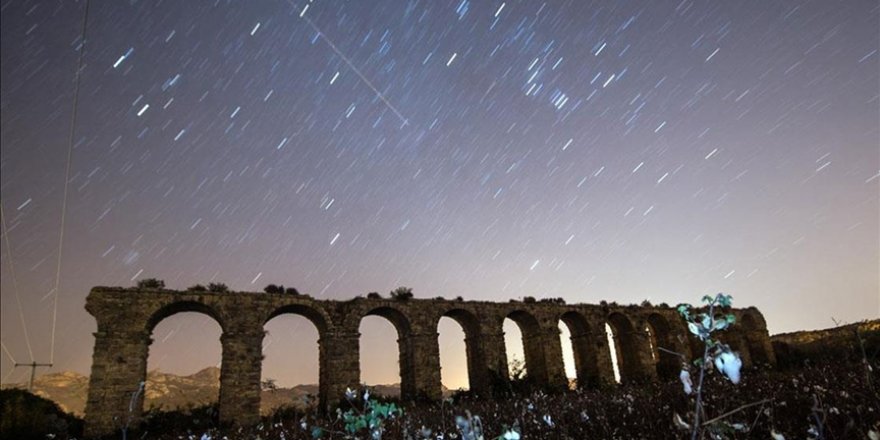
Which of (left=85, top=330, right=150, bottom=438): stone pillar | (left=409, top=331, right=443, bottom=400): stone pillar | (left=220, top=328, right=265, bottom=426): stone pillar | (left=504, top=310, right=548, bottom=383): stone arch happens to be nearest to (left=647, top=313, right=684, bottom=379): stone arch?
(left=504, top=310, right=548, bottom=383): stone arch

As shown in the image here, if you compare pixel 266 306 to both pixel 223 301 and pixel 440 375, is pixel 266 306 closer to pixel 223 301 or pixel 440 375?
pixel 223 301

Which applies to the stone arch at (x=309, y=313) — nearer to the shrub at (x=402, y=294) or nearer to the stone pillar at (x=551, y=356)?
the shrub at (x=402, y=294)

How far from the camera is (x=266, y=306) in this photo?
63.3ft

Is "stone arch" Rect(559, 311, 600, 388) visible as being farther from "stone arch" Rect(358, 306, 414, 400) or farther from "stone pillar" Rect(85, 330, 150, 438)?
"stone pillar" Rect(85, 330, 150, 438)

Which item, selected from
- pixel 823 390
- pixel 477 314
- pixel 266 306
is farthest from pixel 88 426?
pixel 823 390

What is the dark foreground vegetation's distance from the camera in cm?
403

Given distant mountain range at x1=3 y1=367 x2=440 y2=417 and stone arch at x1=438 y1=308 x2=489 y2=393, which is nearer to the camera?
stone arch at x1=438 y1=308 x2=489 y2=393

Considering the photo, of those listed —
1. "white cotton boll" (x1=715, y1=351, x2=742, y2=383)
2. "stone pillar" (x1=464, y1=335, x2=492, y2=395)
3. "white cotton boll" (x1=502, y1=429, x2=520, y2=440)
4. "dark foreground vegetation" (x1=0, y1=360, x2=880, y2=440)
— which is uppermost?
"stone pillar" (x1=464, y1=335, x2=492, y2=395)

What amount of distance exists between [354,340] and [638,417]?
14626 mm

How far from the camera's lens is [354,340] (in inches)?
805

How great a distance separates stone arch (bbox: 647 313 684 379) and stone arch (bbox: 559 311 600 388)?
5.99m

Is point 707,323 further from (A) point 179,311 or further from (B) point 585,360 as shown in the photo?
(B) point 585,360

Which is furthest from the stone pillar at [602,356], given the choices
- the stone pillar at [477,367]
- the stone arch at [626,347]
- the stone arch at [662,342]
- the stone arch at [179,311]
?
the stone arch at [179,311]

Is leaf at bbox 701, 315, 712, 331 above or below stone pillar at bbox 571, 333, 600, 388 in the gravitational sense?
below
